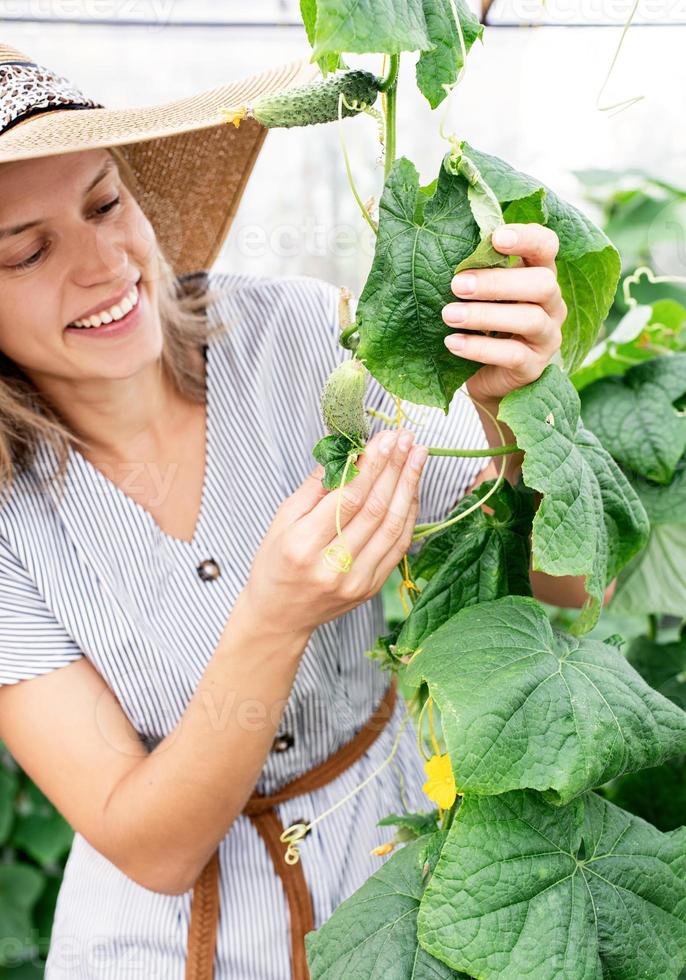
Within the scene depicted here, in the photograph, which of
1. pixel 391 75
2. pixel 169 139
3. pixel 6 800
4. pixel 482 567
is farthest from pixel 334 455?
pixel 6 800

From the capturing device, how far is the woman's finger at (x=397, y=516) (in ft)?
2.26

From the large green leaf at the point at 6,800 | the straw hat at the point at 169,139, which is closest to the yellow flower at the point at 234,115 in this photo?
the straw hat at the point at 169,139

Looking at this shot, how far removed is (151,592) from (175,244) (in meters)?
0.45

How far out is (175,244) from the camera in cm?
120

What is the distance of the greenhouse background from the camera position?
1645 mm

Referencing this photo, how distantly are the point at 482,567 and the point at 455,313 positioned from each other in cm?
20

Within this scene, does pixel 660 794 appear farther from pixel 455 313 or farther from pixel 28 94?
pixel 28 94

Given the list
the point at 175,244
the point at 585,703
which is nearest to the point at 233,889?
the point at 585,703

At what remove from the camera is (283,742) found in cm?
101

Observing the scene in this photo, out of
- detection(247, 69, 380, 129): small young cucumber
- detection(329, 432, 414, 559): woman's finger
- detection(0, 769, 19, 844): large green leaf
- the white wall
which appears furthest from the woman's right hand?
detection(0, 769, 19, 844): large green leaf

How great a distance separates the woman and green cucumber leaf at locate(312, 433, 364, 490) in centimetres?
10

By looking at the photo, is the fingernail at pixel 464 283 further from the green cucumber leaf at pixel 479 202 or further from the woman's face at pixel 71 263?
the woman's face at pixel 71 263

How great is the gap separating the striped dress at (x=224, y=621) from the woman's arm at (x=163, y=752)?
1.0 inches

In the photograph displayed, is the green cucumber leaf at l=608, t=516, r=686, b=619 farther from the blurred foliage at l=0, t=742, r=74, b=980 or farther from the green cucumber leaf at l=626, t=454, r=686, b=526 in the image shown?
the blurred foliage at l=0, t=742, r=74, b=980
